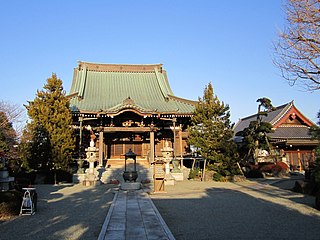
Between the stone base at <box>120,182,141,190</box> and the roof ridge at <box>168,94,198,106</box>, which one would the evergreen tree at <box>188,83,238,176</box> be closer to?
the roof ridge at <box>168,94,198,106</box>

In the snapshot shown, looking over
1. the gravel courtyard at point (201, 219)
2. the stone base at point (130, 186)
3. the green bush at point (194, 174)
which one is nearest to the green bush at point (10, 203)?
the gravel courtyard at point (201, 219)

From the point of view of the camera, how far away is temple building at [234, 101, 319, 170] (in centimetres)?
2573

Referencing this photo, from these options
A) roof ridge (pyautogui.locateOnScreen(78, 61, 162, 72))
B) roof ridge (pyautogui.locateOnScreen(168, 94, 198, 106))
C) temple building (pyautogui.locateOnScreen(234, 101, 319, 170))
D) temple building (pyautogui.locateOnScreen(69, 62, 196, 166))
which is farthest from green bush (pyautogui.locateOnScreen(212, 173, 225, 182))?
roof ridge (pyautogui.locateOnScreen(78, 61, 162, 72))

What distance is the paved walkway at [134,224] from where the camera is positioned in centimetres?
610

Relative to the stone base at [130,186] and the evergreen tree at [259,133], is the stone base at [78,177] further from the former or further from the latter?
the evergreen tree at [259,133]

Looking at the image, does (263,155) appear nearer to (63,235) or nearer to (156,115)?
(156,115)

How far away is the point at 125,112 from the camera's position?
23.5 meters

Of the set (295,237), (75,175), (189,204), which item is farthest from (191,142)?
(295,237)

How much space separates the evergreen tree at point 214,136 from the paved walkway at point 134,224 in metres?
10.2

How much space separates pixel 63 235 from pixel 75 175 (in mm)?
13786

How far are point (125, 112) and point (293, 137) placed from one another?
15392mm

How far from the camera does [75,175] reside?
19656mm

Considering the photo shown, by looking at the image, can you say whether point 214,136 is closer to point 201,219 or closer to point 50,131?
point 50,131

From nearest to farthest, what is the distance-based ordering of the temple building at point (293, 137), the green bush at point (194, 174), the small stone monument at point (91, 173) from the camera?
A: the small stone monument at point (91, 173) → the green bush at point (194, 174) → the temple building at point (293, 137)
